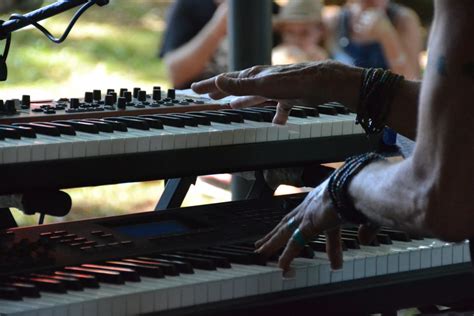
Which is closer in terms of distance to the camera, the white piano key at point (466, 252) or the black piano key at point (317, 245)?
the black piano key at point (317, 245)

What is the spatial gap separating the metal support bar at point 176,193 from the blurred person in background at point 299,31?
3.01 metres

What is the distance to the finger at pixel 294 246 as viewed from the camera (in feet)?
8.70

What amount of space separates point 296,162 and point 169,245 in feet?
1.59

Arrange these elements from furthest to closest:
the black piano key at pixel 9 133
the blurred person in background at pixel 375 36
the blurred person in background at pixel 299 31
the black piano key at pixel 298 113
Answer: the blurred person in background at pixel 375 36
the blurred person in background at pixel 299 31
the black piano key at pixel 298 113
the black piano key at pixel 9 133

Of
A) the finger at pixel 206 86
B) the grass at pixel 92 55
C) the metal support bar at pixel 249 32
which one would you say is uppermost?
the metal support bar at pixel 249 32

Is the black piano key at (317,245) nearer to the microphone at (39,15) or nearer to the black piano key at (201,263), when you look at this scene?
the black piano key at (201,263)

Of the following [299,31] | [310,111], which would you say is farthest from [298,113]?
[299,31]

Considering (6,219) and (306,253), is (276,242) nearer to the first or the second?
(306,253)

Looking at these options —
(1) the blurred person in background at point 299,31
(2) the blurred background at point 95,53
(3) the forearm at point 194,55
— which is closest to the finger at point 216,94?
(3) the forearm at point 194,55

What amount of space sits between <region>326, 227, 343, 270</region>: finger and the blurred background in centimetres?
747

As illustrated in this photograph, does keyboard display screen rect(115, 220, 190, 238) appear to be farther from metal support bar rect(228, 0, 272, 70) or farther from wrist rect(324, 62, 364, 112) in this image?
metal support bar rect(228, 0, 272, 70)

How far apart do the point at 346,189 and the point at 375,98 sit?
1.16ft

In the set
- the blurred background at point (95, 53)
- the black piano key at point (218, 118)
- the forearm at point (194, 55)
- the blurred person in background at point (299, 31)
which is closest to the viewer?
the black piano key at point (218, 118)

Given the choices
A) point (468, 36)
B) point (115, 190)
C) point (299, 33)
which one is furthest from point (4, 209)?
point (115, 190)
